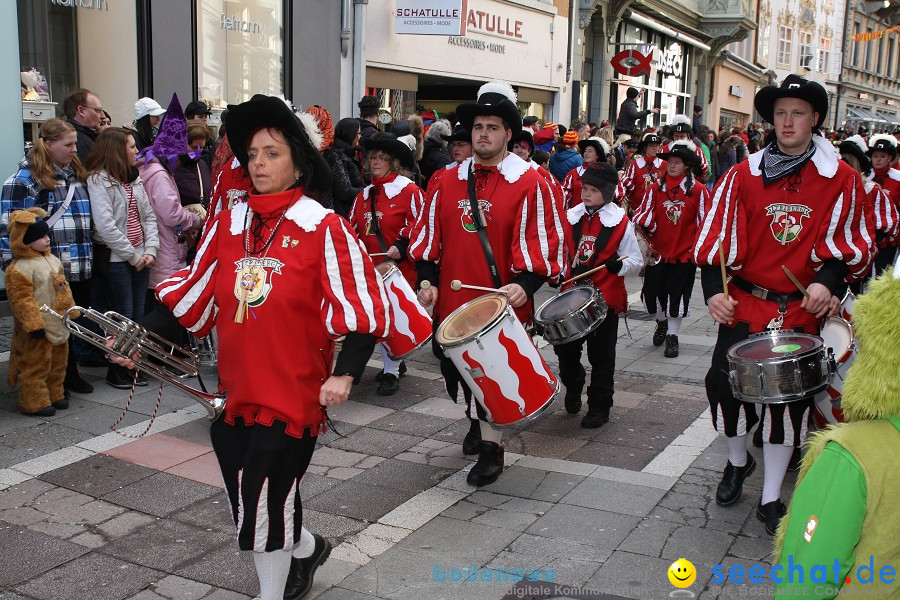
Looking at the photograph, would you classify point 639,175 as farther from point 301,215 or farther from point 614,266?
point 301,215

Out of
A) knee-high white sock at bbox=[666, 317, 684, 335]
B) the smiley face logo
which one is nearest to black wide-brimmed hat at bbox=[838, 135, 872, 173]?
knee-high white sock at bbox=[666, 317, 684, 335]

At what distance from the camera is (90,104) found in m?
8.00

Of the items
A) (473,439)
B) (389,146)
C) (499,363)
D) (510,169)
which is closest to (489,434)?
(473,439)

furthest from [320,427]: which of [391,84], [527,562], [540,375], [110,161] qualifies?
[391,84]

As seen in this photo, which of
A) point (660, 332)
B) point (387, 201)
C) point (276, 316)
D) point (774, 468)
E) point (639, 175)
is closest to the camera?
point (276, 316)

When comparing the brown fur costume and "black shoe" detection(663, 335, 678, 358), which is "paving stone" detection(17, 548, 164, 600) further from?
"black shoe" detection(663, 335, 678, 358)

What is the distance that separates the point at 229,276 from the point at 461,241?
215cm

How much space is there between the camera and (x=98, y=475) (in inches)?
211

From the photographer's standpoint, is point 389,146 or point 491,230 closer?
point 491,230

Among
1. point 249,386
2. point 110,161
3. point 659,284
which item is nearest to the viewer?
point 249,386

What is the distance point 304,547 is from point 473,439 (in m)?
2.09

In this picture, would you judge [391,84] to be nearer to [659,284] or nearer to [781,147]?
[659,284]

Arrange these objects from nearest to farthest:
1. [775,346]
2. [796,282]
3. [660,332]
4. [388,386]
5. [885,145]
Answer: [775,346] < [796,282] < [388,386] < [660,332] < [885,145]

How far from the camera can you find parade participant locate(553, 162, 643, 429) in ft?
21.4
